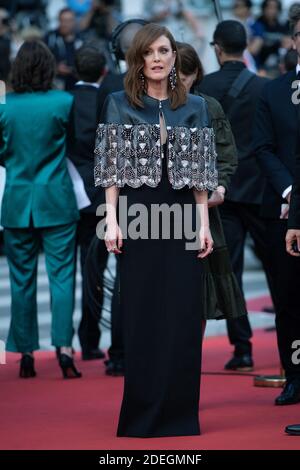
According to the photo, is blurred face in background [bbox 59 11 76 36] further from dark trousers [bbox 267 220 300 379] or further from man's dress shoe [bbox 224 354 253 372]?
dark trousers [bbox 267 220 300 379]

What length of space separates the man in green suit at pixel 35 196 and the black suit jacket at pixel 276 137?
1718 millimetres

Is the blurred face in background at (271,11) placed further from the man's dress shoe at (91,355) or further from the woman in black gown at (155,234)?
the woman in black gown at (155,234)

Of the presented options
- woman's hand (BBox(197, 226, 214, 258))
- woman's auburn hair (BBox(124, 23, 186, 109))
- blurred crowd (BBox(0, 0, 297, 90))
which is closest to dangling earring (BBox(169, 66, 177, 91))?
woman's auburn hair (BBox(124, 23, 186, 109))

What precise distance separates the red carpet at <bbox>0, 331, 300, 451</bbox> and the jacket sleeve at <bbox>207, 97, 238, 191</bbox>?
54.4 inches

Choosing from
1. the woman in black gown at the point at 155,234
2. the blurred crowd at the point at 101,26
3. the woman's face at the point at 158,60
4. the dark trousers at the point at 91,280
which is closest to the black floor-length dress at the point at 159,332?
the woman in black gown at the point at 155,234

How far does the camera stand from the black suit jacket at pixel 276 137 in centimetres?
830

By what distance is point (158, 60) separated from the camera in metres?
7.23

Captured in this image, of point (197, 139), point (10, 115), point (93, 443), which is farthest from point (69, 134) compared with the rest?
point (93, 443)

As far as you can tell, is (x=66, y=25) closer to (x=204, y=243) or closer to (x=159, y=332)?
(x=204, y=243)

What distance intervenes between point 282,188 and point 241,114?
1.66 metres

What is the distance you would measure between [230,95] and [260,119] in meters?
1.28

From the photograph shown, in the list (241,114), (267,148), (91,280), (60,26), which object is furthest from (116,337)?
(60,26)

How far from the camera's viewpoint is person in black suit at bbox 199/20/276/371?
384 inches

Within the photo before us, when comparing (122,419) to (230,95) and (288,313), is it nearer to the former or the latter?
(288,313)
